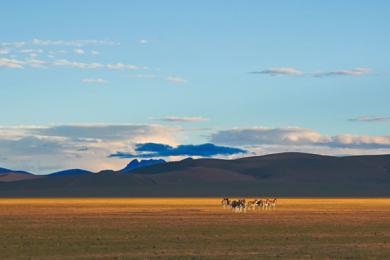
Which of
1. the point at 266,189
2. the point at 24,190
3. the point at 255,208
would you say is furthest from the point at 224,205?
the point at 24,190

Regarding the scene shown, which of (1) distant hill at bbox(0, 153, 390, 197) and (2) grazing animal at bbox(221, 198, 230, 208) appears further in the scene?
(1) distant hill at bbox(0, 153, 390, 197)

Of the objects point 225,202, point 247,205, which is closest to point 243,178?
point 225,202

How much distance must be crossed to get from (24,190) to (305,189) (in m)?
44.1

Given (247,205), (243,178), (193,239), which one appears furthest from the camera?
(243,178)

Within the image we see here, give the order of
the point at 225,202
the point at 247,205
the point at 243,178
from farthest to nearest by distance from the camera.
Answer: the point at 243,178
the point at 225,202
the point at 247,205

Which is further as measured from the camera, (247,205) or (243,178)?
(243,178)

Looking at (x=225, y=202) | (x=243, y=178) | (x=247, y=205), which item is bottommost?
(x=247, y=205)

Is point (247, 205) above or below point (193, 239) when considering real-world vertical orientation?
above

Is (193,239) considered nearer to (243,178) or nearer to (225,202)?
(225,202)

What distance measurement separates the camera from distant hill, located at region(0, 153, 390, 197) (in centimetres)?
13512

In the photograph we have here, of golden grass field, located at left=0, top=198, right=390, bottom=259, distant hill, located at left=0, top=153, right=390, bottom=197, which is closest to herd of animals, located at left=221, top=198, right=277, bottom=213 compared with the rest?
golden grass field, located at left=0, top=198, right=390, bottom=259

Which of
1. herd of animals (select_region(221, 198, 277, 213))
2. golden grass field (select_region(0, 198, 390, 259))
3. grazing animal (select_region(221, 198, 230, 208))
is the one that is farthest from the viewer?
grazing animal (select_region(221, 198, 230, 208))

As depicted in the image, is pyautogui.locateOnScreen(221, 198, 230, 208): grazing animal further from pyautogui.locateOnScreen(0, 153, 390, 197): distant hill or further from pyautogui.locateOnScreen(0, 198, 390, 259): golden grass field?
pyautogui.locateOnScreen(0, 153, 390, 197): distant hill

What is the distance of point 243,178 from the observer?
163125mm
